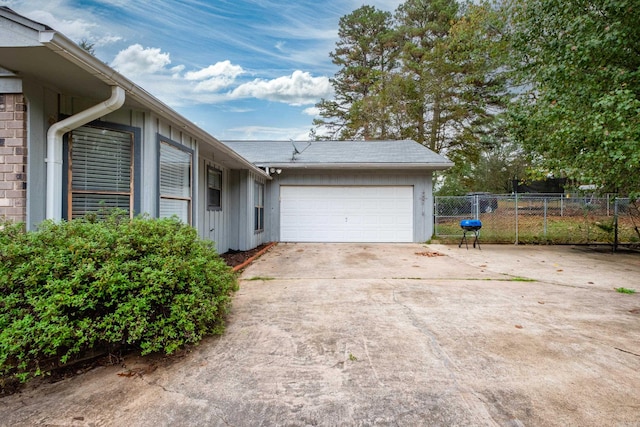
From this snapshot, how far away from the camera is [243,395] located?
183 centimetres

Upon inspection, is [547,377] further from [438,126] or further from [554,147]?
[438,126]

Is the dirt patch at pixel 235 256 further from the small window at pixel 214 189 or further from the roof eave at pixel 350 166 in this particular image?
the roof eave at pixel 350 166

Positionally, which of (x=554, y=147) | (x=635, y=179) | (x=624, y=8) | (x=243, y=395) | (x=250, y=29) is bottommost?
(x=243, y=395)

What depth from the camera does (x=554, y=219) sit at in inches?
365

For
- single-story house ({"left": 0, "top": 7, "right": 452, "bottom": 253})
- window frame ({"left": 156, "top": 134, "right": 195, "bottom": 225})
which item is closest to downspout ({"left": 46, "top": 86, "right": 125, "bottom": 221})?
single-story house ({"left": 0, "top": 7, "right": 452, "bottom": 253})

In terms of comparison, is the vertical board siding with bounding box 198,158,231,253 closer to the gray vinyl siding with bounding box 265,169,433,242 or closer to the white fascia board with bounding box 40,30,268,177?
the white fascia board with bounding box 40,30,268,177

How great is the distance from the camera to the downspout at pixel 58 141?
284 centimetres

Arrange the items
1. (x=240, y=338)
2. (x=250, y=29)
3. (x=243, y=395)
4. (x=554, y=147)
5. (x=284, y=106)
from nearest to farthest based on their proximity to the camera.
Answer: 1. (x=243, y=395)
2. (x=240, y=338)
3. (x=554, y=147)
4. (x=250, y=29)
5. (x=284, y=106)

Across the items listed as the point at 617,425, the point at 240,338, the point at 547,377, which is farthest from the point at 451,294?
the point at 240,338

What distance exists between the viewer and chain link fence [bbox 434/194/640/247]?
890cm

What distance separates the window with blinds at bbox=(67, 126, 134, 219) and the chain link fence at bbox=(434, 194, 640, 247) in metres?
8.80

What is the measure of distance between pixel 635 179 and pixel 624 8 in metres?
3.31

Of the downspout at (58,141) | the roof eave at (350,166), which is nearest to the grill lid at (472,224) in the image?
the roof eave at (350,166)

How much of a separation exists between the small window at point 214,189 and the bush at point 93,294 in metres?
3.86
